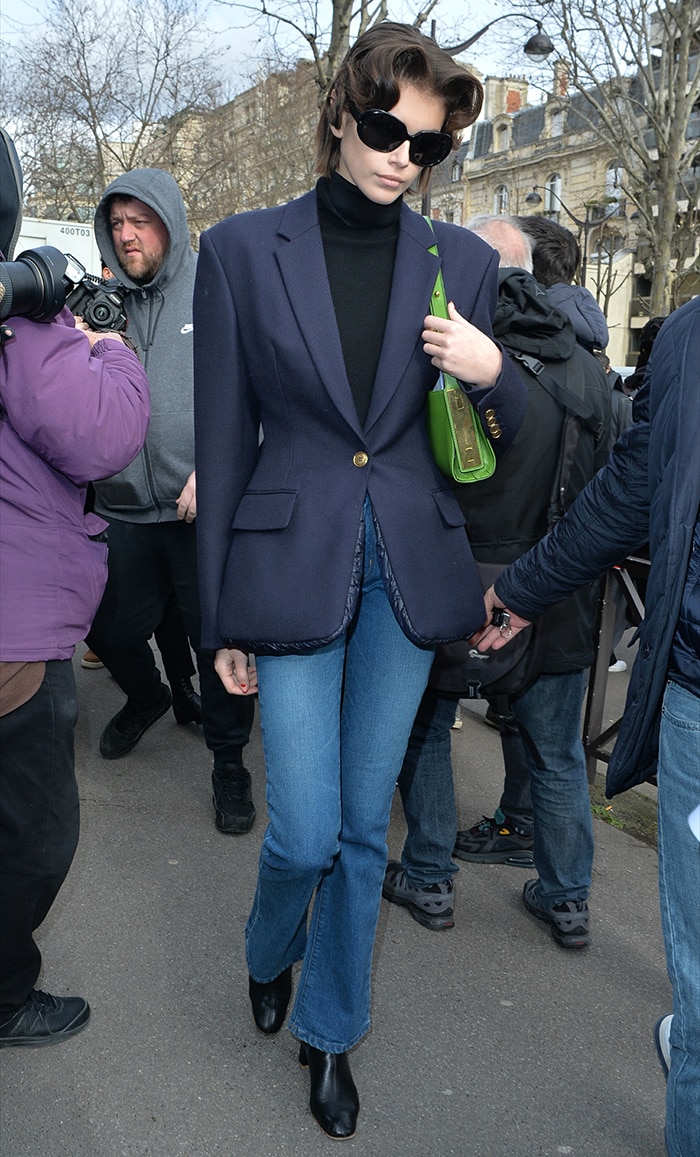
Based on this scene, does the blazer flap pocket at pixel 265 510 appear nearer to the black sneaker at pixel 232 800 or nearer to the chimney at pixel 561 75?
the black sneaker at pixel 232 800

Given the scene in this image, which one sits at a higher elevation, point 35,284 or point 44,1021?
point 35,284

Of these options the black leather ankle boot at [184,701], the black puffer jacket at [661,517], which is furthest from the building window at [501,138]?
the black puffer jacket at [661,517]

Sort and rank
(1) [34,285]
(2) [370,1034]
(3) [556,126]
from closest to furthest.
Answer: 1. (1) [34,285]
2. (2) [370,1034]
3. (3) [556,126]

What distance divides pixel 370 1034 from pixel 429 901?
0.64 m

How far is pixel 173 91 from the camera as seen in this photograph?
25.2 meters

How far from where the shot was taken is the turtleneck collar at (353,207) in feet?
7.88

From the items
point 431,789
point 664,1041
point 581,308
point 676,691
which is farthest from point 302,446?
point 581,308

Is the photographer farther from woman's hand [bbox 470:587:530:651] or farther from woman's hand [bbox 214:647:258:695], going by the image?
woman's hand [bbox 470:587:530:651]

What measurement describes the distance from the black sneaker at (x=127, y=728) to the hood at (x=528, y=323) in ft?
8.03

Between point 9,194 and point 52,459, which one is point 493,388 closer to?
point 52,459

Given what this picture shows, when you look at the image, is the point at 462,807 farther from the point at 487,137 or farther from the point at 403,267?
the point at 487,137

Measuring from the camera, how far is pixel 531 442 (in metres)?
3.18

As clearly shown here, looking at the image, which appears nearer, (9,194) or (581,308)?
(9,194)

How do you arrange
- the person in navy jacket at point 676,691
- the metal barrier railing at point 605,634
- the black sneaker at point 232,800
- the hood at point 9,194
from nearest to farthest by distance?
the person in navy jacket at point 676,691 < the hood at point 9,194 < the black sneaker at point 232,800 < the metal barrier railing at point 605,634
